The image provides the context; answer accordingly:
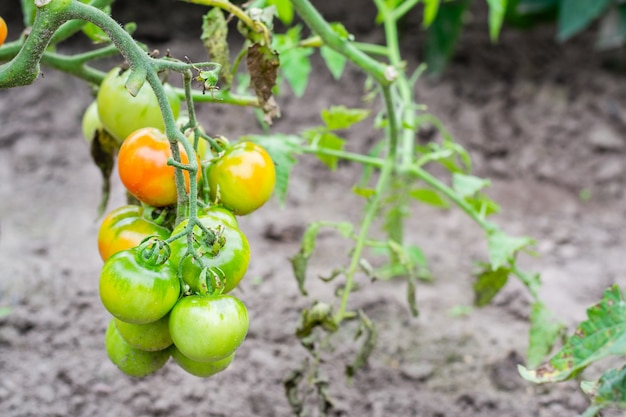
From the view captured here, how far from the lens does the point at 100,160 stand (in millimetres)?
1046

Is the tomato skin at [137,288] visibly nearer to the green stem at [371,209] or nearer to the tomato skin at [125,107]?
the tomato skin at [125,107]

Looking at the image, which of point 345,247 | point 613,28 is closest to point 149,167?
point 345,247

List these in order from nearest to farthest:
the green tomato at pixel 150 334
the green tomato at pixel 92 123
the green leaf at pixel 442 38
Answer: the green tomato at pixel 150 334
the green tomato at pixel 92 123
the green leaf at pixel 442 38

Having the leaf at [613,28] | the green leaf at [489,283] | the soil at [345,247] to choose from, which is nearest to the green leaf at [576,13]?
the leaf at [613,28]

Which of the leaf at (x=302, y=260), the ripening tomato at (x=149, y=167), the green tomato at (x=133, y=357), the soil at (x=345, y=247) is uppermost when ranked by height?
the ripening tomato at (x=149, y=167)

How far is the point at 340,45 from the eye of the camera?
1124 mm

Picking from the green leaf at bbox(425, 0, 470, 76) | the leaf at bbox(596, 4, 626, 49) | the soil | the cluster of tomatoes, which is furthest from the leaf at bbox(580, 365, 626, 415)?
the leaf at bbox(596, 4, 626, 49)

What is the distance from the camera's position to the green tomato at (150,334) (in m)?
0.75

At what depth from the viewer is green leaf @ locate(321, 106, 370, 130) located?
121 centimetres

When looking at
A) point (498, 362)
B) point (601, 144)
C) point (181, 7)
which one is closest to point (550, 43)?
point (601, 144)

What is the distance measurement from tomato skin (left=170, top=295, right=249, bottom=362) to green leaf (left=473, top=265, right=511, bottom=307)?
710 mm

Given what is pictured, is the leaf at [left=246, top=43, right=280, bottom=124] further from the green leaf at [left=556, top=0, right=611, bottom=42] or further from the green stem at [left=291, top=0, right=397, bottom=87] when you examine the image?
the green leaf at [left=556, top=0, right=611, bottom=42]

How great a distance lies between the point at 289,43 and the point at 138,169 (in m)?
0.63

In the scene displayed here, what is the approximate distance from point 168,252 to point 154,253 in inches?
0.6
